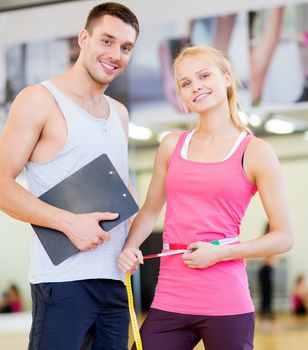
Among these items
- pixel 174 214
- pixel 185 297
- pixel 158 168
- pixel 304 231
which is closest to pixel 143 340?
pixel 185 297

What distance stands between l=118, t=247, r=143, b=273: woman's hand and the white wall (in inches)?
103

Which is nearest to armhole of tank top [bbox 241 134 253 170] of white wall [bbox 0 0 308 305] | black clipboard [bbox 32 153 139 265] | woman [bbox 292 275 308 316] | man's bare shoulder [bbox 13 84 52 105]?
black clipboard [bbox 32 153 139 265]

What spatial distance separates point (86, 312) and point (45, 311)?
111 millimetres

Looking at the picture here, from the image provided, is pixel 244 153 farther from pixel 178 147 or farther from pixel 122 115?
pixel 122 115

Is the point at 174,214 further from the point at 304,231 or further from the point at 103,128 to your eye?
the point at 304,231

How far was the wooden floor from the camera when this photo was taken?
4.67 meters

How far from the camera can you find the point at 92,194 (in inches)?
78.0

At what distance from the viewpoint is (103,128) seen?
2066mm

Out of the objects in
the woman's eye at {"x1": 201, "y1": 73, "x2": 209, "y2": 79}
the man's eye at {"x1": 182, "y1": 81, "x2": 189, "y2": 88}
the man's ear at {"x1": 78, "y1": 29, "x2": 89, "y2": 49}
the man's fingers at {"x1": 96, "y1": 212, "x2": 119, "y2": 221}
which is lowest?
the man's fingers at {"x1": 96, "y1": 212, "x2": 119, "y2": 221}

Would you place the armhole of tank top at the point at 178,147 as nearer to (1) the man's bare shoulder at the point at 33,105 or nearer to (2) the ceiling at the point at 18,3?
(1) the man's bare shoulder at the point at 33,105

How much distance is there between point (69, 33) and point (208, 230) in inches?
138

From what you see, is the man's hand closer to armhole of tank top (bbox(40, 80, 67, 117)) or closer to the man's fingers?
the man's fingers

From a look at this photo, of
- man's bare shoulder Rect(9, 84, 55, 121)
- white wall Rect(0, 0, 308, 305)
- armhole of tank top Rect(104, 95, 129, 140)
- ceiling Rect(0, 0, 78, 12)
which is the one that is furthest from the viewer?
ceiling Rect(0, 0, 78, 12)

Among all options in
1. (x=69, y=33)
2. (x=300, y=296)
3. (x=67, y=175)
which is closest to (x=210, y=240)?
(x=67, y=175)
